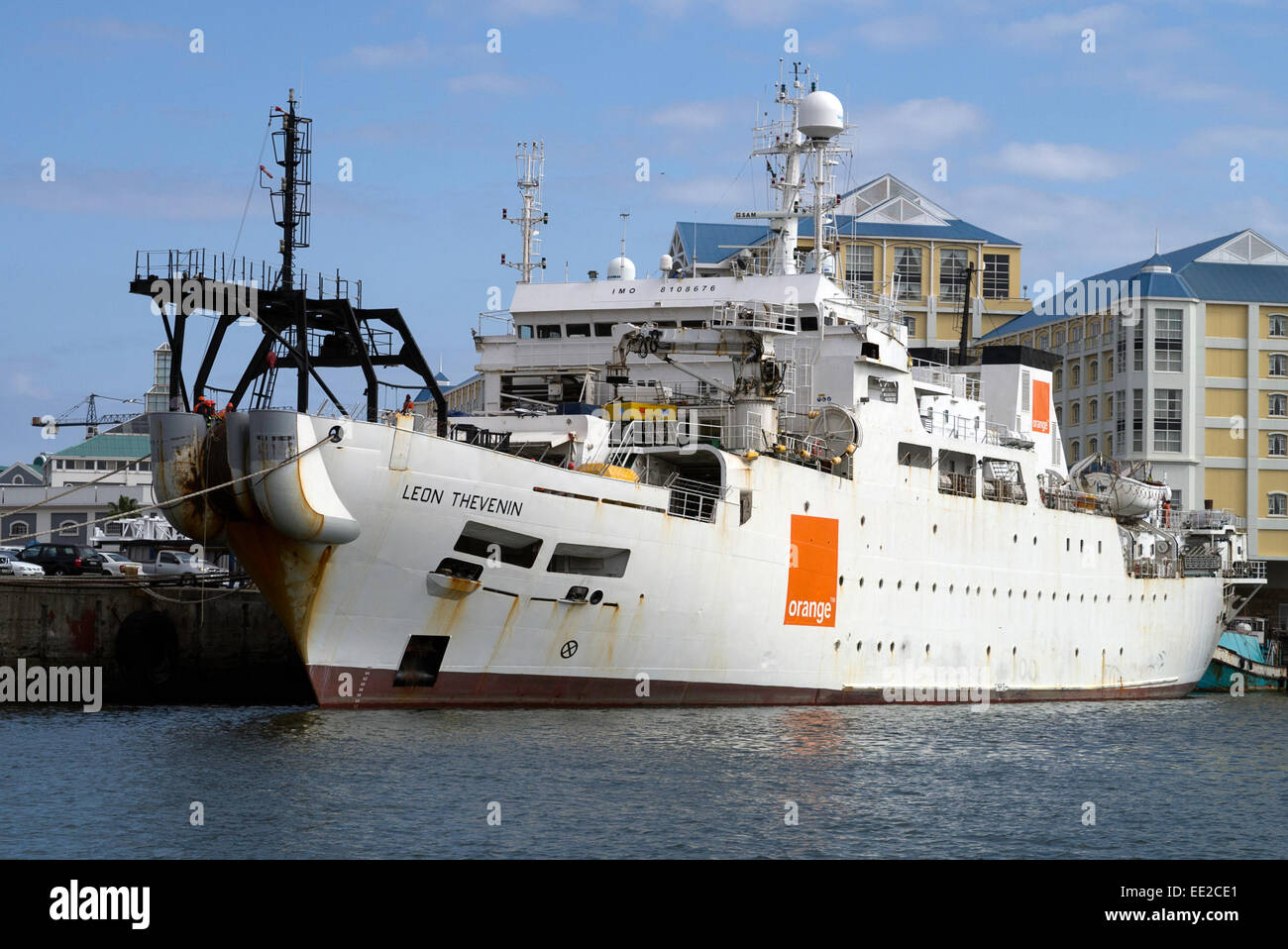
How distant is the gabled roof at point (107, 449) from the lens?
97.2m

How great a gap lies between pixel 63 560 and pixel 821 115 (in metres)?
24.4

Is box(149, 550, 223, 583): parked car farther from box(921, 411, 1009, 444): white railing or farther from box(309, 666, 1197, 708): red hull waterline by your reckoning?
box(921, 411, 1009, 444): white railing

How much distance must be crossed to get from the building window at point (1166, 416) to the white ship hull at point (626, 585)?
1176 inches

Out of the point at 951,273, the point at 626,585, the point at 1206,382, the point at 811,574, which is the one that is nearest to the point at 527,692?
the point at 626,585

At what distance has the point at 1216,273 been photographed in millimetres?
64625

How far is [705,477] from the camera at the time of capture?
28969mm

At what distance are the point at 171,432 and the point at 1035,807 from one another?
15111 mm

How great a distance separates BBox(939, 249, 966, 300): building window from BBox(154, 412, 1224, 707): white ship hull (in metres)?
40.9

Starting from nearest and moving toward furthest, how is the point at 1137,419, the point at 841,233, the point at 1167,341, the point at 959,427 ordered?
1. the point at 959,427
2. the point at 1167,341
3. the point at 1137,419
4. the point at 841,233

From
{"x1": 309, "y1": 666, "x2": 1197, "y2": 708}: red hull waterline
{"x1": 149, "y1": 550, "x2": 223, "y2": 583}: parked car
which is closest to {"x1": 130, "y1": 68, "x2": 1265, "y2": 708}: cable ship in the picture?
{"x1": 309, "y1": 666, "x2": 1197, "y2": 708}: red hull waterline

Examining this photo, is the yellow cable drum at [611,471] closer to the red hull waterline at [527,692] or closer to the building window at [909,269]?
the red hull waterline at [527,692]

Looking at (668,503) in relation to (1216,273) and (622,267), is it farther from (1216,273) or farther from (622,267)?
(1216,273)
